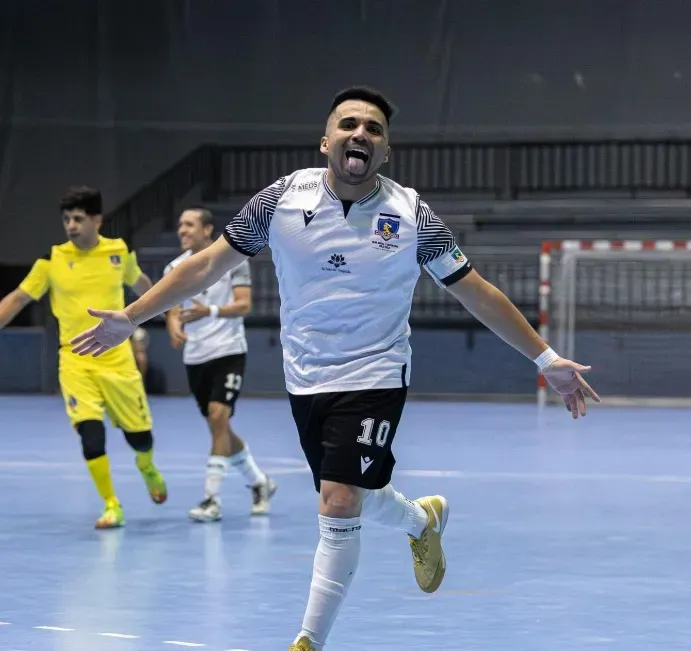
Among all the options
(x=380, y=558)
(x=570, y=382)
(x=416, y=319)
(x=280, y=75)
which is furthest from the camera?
(x=280, y=75)

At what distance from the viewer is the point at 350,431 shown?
511 centimetres

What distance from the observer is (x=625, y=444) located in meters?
14.8

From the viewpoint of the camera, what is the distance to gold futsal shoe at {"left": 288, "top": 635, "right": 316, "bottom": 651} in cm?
494

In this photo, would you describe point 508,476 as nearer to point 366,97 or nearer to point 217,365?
point 217,365

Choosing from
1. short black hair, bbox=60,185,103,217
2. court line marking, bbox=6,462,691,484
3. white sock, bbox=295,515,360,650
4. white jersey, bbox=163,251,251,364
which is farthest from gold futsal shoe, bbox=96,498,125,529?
white sock, bbox=295,515,360,650

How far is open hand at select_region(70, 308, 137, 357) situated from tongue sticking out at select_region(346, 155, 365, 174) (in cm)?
100

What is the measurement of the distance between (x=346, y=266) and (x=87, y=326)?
4597 millimetres

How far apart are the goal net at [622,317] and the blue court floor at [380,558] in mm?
6304

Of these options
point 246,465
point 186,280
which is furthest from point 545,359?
point 246,465

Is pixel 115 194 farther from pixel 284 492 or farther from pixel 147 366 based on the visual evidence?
pixel 284 492

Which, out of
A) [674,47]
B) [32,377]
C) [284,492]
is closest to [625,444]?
[284,492]

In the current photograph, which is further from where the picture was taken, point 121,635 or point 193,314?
point 193,314

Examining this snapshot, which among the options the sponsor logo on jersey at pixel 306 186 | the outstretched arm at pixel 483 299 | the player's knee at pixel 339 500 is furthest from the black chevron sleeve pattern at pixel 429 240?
the player's knee at pixel 339 500

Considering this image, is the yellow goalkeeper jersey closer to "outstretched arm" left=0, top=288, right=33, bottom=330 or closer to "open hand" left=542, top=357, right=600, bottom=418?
"outstretched arm" left=0, top=288, right=33, bottom=330
